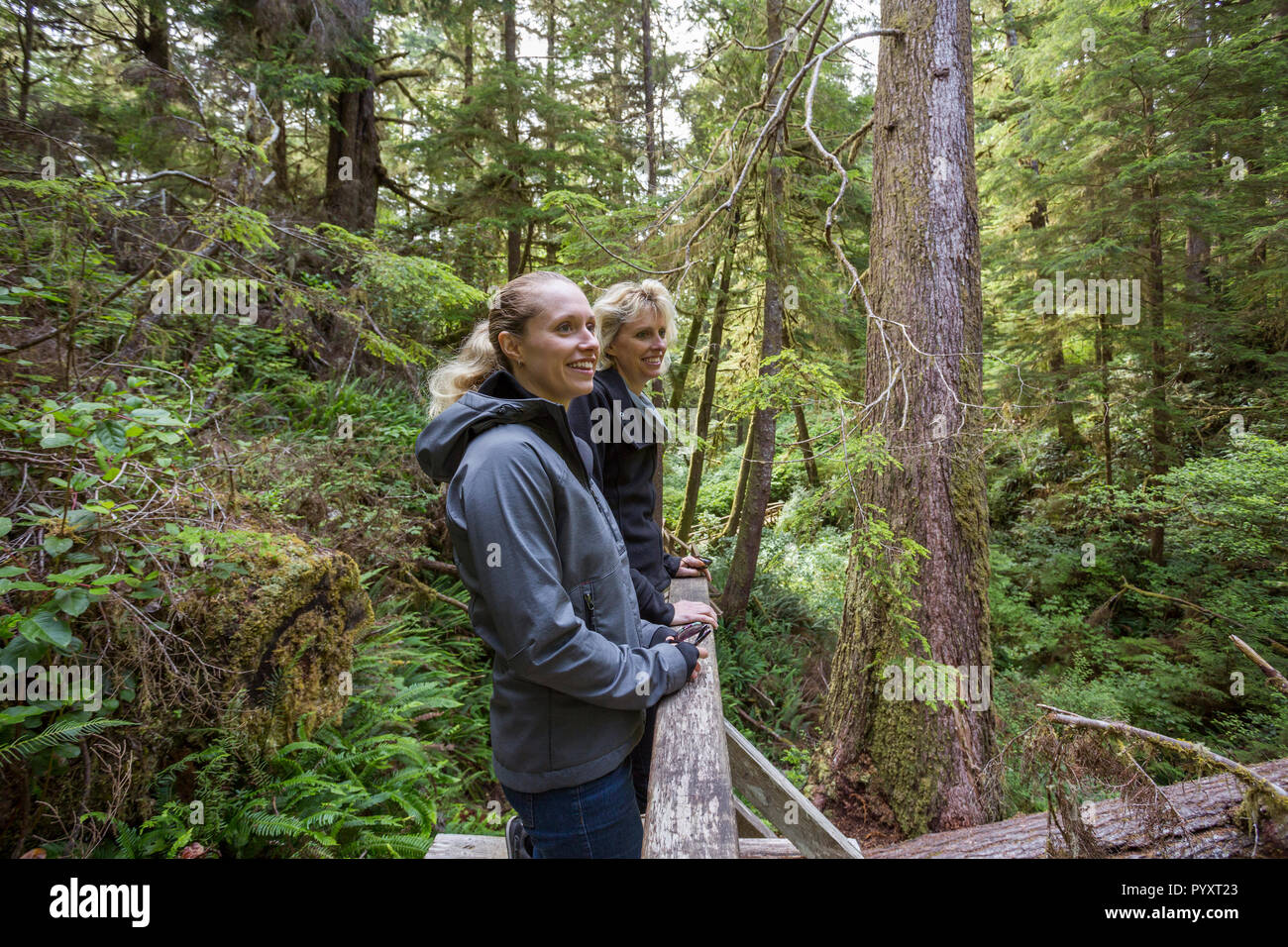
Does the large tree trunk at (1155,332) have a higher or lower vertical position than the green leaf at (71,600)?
higher

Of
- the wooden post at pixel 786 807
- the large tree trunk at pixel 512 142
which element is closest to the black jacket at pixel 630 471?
the wooden post at pixel 786 807

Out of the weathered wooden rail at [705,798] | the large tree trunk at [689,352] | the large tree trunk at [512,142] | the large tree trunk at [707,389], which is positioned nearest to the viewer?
the weathered wooden rail at [705,798]

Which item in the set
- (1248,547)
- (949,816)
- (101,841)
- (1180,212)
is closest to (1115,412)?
(1180,212)

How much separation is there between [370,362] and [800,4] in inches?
326

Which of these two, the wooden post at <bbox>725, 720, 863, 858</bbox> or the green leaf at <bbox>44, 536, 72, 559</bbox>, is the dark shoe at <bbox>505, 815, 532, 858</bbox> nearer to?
the wooden post at <bbox>725, 720, 863, 858</bbox>

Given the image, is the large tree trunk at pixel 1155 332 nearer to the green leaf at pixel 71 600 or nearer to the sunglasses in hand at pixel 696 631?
the sunglasses in hand at pixel 696 631

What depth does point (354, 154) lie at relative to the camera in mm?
10820

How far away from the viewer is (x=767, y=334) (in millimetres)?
8070

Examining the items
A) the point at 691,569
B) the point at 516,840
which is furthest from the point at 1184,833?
the point at 516,840

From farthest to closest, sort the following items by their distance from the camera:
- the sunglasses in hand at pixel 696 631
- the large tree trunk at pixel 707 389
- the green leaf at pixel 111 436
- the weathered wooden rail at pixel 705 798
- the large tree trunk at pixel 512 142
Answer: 1. the large tree trunk at pixel 512 142
2. the large tree trunk at pixel 707 389
3. the green leaf at pixel 111 436
4. the sunglasses in hand at pixel 696 631
5. the weathered wooden rail at pixel 705 798

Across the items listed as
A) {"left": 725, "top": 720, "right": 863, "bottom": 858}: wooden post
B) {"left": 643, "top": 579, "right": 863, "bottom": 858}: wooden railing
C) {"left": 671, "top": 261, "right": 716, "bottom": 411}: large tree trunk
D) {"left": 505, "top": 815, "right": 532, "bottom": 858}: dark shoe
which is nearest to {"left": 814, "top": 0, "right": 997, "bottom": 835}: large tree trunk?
{"left": 725, "top": 720, "right": 863, "bottom": 858}: wooden post

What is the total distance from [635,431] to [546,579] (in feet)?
3.62

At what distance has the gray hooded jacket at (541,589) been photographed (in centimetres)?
134

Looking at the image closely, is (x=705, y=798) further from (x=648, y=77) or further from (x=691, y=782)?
(x=648, y=77)
